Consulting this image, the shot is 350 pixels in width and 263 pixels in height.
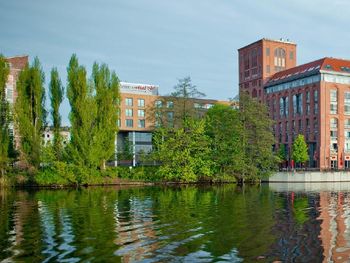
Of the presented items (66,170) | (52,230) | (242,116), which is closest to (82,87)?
(66,170)

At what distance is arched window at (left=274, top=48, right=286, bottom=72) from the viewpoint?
490ft

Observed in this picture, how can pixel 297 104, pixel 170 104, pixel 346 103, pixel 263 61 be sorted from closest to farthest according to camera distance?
pixel 170 104 → pixel 346 103 → pixel 297 104 → pixel 263 61

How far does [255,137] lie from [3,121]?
43.6 m

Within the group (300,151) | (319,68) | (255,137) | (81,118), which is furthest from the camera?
(319,68)

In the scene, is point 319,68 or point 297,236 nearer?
point 297,236

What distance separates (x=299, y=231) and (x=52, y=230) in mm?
13698

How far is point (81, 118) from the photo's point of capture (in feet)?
244

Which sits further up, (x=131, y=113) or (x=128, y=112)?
(x=128, y=112)

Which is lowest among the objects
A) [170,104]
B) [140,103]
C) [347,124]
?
[347,124]

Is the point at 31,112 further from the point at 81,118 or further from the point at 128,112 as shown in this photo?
the point at 128,112

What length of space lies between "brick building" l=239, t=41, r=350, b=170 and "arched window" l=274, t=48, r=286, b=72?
18032mm

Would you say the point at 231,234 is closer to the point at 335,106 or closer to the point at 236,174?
the point at 236,174

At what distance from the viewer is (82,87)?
2953 inches

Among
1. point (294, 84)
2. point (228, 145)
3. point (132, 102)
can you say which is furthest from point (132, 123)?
point (228, 145)
